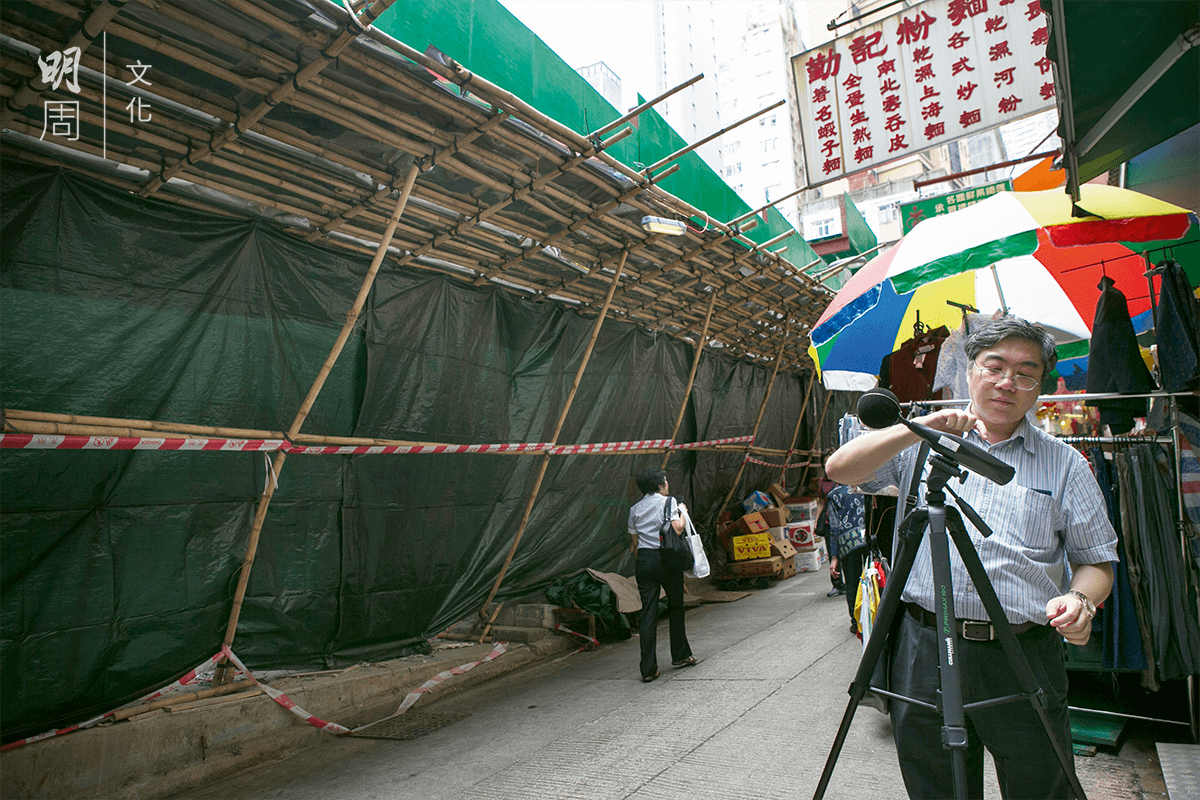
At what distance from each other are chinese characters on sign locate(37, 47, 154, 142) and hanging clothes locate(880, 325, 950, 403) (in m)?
5.25

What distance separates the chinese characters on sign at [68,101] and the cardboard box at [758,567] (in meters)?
8.57

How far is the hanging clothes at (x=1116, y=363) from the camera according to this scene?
3791mm

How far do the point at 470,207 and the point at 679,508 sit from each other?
3.16 meters

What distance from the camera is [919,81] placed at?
5.39 meters

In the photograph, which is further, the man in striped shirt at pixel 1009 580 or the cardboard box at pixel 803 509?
the cardboard box at pixel 803 509

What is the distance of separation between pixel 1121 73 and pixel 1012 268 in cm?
345

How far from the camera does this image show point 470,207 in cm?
541

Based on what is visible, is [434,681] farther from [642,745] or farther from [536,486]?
[642,745]

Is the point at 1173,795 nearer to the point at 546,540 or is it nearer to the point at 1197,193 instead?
the point at 1197,193

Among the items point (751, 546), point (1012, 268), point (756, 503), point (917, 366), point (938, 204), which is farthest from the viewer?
point (756, 503)

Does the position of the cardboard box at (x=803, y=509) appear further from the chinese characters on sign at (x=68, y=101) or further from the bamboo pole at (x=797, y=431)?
the chinese characters on sign at (x=68, y=101)

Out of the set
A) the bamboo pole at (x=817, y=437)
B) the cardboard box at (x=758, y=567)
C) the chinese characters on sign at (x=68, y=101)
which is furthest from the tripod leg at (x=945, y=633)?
the bamboo pole at (x=817, y=437)

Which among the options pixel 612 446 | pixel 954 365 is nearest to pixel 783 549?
pixel 612 446

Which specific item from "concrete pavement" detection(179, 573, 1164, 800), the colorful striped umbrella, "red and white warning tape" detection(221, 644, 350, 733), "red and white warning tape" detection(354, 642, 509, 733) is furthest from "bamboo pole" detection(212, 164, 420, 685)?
the colorful striped umbrella
